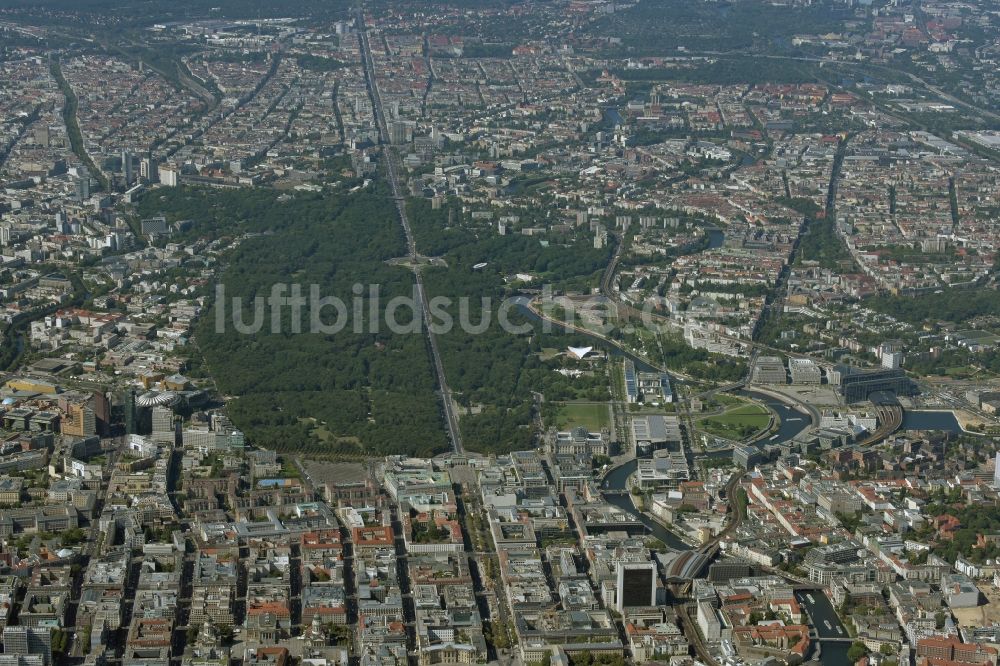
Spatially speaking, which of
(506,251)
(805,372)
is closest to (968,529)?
(805,372)

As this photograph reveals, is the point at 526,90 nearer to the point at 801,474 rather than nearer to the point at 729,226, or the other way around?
the point at 729,226

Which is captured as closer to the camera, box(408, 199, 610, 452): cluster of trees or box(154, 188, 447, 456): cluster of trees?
box(154, 188, 447, 456): cluster of trees

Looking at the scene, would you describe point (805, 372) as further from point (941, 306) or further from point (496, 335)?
point (941, 306)

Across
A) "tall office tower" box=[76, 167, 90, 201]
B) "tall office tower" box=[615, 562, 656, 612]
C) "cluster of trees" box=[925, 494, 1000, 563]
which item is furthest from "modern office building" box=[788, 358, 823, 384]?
"tall office tower" box=[76, 167, 90, 201]

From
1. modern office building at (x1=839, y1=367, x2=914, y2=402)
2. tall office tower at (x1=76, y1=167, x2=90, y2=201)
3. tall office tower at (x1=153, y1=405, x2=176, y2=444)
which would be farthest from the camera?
tall office tower at (x1=76, y1=167, x2=90, y2=201)

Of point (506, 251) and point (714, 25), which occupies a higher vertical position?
A: point (506, 251)

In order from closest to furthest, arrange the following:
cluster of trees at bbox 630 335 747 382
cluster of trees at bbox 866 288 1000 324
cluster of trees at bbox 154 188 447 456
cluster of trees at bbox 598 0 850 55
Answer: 1. cluster of trees at bbox 154 188 447 456
2. cluster of trees at bbox 630 335 747 382
3. cluster of trees at bbox 866 288 1000 324
4. cluster of trees at bbox 598 0 850 55

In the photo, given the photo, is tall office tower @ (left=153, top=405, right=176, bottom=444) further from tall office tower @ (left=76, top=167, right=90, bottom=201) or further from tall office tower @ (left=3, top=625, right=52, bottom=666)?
tall office tower @ (left=76, top=167, right=90, bottom=201)

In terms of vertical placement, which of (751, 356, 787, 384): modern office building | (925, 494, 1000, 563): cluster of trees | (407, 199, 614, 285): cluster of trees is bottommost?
(407, 199, 614, 285): cluster of trees

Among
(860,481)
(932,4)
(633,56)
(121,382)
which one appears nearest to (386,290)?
(121,382)
